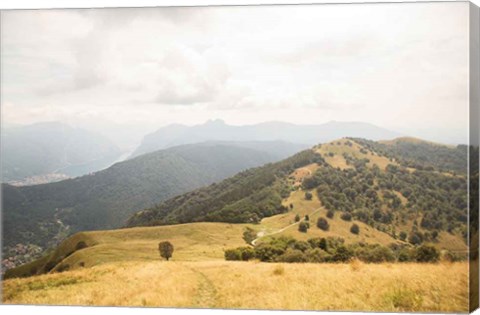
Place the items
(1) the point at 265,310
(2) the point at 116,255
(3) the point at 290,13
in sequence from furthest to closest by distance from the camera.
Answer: (2) the point at 116,255 < (3) the point at 290,13 < (1) the point at 265,310

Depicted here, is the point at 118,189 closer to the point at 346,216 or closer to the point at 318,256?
the point at 318,256

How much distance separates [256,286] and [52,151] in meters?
6.10

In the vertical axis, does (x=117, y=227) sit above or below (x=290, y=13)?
below

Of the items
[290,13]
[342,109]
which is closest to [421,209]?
[342,109]

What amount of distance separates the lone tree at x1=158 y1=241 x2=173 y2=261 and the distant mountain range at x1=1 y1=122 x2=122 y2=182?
2401mm

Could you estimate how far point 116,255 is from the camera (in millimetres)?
12336

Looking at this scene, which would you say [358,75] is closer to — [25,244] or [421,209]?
[421,209]

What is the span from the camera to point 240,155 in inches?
540

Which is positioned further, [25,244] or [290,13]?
[25,244]

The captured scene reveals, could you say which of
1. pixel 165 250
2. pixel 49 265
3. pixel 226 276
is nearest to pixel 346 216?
pixel 226 276

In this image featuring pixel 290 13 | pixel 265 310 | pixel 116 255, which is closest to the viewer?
pixel 265 310

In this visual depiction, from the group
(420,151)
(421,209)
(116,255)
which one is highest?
(420,151)

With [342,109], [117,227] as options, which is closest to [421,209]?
[342,109]

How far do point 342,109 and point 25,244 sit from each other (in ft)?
25.2
